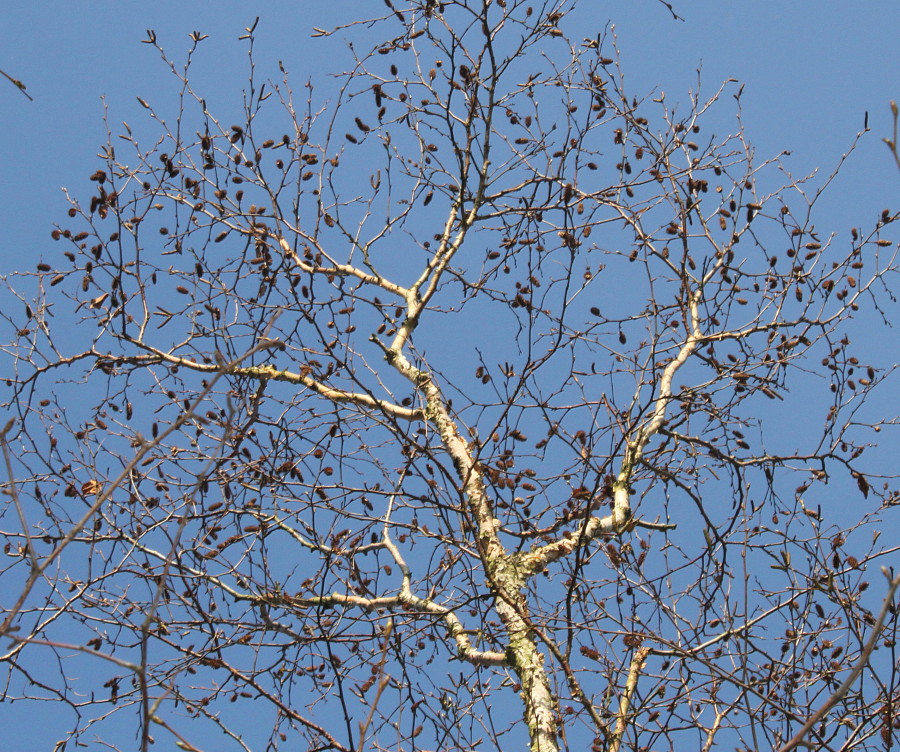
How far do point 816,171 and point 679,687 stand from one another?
13.0ft

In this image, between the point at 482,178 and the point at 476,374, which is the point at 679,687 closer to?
the point at 476,374

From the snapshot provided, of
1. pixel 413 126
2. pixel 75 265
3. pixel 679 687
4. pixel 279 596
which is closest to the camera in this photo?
pixel 279 596

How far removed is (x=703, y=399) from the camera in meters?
6.09

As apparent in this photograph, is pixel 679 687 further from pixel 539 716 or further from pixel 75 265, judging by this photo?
pixel 75 265

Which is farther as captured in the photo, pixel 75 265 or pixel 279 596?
pixel 75 265

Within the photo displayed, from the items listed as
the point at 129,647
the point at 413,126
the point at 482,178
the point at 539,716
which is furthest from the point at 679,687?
the point at 413,126

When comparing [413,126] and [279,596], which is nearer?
[279,596]

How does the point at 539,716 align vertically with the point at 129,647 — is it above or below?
below

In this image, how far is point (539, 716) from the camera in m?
4.55

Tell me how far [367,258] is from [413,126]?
1.12 m

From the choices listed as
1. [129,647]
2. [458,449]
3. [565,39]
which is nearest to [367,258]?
[458,449]

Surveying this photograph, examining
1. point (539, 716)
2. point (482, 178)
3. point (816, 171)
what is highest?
point (482, 178)

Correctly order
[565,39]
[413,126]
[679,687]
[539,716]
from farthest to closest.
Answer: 1. [413,126]
2. [565,39]
3. [679,687]
4. [539,716]

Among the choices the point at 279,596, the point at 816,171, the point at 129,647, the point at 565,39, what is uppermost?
the point at 565,39
